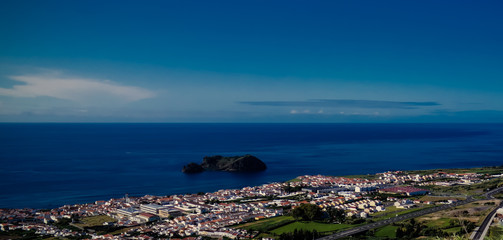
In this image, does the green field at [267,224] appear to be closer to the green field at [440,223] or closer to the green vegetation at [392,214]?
the green vegetation at [392,214]

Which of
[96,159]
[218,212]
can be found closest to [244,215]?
[218,212]

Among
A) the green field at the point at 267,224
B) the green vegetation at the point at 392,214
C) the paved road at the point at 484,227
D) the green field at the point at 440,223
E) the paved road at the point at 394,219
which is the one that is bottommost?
the green field at the point at 267,224

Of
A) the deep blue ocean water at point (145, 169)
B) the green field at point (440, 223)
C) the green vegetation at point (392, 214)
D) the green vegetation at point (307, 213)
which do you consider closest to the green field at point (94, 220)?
the deep blue ocean water at point (145, 169)

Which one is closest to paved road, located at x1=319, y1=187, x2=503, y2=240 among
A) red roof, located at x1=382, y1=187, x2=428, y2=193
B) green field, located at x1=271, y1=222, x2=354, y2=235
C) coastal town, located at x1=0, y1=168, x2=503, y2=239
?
coastal town, located at x1=0, y1=168, x2=503, y2=239

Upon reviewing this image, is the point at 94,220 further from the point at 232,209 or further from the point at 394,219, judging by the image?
A: the point at 394,219

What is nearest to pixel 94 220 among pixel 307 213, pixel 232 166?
pixel 307 213

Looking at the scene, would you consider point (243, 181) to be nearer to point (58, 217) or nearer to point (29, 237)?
point (58, 217)
